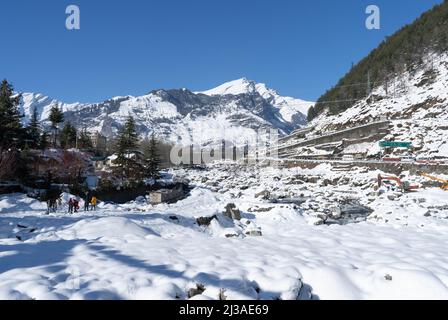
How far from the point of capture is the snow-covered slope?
43031mm

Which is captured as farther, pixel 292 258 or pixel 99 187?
pixel 99 187

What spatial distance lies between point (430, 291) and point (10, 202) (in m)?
25.4

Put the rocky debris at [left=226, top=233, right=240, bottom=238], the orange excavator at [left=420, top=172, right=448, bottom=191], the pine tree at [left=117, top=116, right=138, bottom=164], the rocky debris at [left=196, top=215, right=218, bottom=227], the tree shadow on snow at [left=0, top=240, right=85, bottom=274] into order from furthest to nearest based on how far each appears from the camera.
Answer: the pine tree at [left=117, top=116, right=138, bottom=164], the orange excavator at [left=420, top=172, right=448, bottom=191], the rocky debris at [left=196, top=215, right=218, bottom=227], the rocky debris at [left=226, top=233, right=240, bottom=238], the tree shadow on snow at [left=0, top=240, right=85, bottom=274]

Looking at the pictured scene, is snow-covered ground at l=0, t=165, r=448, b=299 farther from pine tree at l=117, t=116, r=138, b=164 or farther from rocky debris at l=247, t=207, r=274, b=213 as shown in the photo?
pine tree at l=117, t=116, r=138, b=164

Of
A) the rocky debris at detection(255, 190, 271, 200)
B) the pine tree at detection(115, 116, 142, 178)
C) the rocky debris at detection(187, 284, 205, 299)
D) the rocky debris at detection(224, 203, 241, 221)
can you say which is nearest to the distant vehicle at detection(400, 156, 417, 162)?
the rocky debris at detection(255, 190, 271, 200)

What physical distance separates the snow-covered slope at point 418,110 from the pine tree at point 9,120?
45.4m

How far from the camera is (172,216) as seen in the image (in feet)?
53.9

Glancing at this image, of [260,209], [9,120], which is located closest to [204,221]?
[260,209]

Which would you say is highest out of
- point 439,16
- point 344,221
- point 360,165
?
point 439,16

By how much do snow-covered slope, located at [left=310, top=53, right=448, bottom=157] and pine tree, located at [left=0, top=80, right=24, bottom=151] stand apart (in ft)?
149

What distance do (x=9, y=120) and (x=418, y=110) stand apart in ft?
186

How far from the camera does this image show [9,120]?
3244 cm
